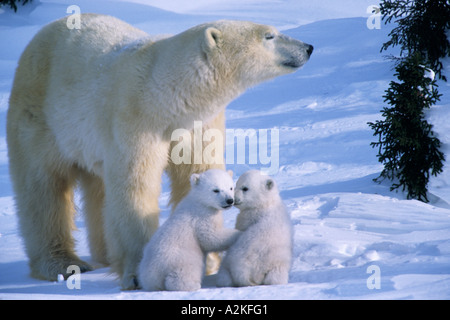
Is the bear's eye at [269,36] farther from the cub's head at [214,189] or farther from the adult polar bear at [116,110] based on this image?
the cub's head at [214,189]

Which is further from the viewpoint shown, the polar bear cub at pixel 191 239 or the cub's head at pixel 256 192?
the cub's head at pixel 256 192

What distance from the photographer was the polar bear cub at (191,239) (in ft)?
12.0

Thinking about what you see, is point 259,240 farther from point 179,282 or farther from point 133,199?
point 133,199

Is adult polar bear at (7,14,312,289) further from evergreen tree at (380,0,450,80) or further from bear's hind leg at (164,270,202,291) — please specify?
evergreen tree at (380,0,450,80)

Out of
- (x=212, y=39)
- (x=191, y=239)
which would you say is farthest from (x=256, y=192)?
(x=212, y=39)

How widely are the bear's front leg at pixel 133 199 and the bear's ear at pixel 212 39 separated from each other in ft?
2.35

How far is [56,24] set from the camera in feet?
16.8

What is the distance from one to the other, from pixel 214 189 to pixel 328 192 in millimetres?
4770

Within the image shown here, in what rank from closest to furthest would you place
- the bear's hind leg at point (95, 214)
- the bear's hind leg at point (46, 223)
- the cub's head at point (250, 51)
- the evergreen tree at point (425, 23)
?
the cub's head at point (250, 51), the bear's hind leg at point (46, 223), the bear's hind leg at point (95, 214), the evergreen tree at point (425, 23)

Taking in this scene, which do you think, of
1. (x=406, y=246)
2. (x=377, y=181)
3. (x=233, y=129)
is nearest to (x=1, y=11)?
(x=233, y=129)

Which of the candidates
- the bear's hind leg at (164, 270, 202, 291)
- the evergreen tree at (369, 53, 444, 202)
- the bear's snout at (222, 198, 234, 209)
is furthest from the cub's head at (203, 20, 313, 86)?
the evergreen tree at (369, 53, 444, 202)

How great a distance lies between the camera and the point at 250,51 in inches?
158

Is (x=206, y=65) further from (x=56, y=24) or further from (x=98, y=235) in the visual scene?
(x=98, y=235)

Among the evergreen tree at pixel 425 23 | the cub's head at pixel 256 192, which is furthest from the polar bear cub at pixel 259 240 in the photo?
the evergreen tree at pixel 425 23
